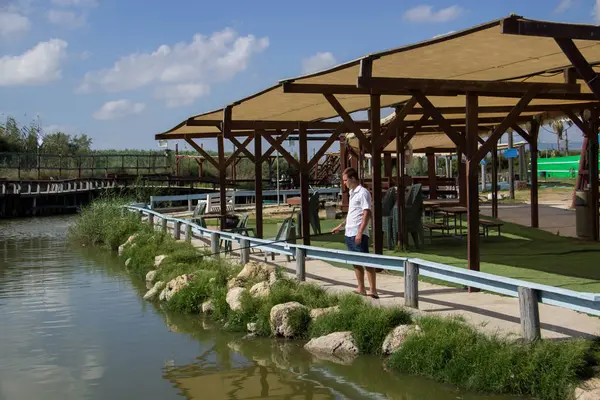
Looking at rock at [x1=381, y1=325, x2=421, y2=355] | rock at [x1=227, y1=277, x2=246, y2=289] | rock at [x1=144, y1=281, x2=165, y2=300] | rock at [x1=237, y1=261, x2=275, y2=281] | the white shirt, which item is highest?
the white shirt

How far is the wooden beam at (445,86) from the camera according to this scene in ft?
28.8

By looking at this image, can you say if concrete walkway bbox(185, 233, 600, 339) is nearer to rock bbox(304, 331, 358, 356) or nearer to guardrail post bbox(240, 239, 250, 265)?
rock bbox(304, 331, 358, 356)

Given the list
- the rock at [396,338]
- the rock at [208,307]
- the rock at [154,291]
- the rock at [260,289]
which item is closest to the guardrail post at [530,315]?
the rock at [396,338]

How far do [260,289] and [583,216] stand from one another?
25.2 feet

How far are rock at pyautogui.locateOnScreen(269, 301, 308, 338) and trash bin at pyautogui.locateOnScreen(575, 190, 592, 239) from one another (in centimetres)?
782

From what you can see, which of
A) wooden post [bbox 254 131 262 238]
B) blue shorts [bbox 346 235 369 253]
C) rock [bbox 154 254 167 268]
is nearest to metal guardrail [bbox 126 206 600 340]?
blue shorts [bbox 346 235 369 253]

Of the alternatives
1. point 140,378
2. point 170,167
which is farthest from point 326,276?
point 170,167

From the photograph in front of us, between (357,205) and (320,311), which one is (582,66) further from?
(320,311)

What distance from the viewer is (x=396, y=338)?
6953mm

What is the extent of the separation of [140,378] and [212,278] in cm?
341

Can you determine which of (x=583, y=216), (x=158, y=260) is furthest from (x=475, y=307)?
(x=158, y=260)

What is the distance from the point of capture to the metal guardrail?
5.80m

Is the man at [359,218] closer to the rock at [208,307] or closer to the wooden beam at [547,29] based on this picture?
the rock at [208,307]

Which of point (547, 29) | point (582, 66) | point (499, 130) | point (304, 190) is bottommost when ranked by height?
point (304, 190)
